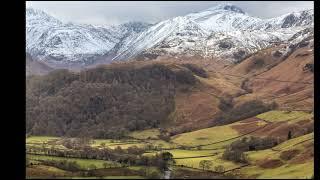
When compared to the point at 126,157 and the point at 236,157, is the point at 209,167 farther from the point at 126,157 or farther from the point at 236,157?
the point at 126,157

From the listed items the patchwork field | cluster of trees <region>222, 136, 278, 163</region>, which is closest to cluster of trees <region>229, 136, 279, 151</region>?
cluster of trees <region>222, 136, 278, 163</region>

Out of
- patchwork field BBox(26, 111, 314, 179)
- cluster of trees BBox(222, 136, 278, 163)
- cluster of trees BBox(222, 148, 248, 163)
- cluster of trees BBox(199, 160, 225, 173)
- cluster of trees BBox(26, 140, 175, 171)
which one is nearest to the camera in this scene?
cluster of trees BBox(26, 140, 175, 171)

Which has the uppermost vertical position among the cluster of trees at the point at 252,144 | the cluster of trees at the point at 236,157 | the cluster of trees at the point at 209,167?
the cluster of trees at the point at 252,144

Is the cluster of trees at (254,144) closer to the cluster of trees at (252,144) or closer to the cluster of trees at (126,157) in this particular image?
the cluster of trees at (252,144)

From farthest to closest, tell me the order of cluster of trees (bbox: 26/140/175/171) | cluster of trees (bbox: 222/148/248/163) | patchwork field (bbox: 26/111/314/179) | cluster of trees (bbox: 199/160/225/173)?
1. cluster of trees (bbox: 222/148/248/163)
2. cluster of trees (bbox: 199/160/225/173)
3. patchwork field (bbox: 26/111/314/179)
4. cluster of trees (bbox: 26/140/175/171)

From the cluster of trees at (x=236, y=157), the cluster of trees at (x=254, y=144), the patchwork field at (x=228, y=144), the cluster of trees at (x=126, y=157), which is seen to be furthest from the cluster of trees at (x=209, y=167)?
the cluster of trees at (x=254, y=144)

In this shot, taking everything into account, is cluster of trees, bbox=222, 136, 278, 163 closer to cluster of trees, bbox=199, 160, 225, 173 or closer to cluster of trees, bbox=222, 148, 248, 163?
cluster of trees, bbox=222, 148, 248, 163

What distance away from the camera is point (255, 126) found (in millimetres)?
188250

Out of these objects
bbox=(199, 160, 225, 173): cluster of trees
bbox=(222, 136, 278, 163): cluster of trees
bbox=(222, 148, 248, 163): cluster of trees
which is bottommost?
bbox=(199, 160, 225, 173): cluster of trees
